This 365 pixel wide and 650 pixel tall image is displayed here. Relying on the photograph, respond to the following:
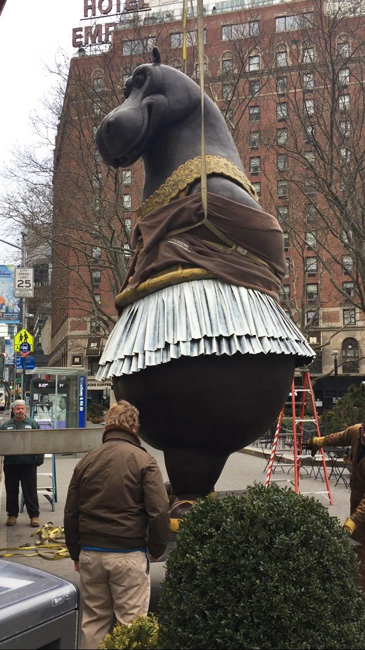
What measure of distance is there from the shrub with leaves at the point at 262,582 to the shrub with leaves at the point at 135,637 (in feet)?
0.16

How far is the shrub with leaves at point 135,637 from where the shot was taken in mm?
2271

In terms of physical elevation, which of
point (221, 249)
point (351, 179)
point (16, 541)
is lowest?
point (16, 541)

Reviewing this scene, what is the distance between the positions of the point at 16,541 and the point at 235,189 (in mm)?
4591

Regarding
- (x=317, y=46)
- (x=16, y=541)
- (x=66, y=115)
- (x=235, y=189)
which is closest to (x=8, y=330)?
(x=66, y=115)

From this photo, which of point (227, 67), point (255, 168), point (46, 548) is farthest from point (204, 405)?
point (255, 168)

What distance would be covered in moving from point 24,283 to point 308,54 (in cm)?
937

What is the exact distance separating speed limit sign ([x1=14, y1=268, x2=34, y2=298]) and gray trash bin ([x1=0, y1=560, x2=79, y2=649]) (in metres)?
16.0

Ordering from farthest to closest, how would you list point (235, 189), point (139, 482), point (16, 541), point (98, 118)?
point (98, 118)
point (16, 541)
point (235, 189)
point (139, 482)

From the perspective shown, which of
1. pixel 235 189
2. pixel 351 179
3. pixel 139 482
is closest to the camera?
pixel 139 482

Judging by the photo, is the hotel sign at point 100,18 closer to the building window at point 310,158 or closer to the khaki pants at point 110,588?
the building window at point 310,158

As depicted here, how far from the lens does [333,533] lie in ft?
8.18

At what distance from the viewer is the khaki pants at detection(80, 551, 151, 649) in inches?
123

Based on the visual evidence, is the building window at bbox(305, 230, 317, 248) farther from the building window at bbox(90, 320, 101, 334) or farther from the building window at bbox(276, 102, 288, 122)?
the building window at bbox(90, 320, 101, 334)

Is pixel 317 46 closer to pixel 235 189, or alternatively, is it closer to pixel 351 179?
pixel 351 179
